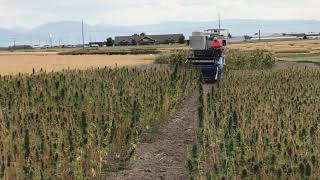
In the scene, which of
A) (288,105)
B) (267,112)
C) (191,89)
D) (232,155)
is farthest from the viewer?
(191,89)

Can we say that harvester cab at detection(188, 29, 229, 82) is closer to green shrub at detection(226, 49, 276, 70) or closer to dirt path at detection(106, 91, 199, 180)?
green shrub at detection(226, 49, 276, 70)

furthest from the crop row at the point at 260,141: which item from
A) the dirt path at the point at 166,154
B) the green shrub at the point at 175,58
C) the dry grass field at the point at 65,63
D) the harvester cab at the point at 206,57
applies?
the green shrub at the point at 175,58

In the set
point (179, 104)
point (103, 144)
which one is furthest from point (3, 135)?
point (179, 104)

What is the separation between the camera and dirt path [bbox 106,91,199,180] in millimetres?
7998

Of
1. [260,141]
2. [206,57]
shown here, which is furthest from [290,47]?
[260,141]

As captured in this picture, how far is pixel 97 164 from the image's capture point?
762cm

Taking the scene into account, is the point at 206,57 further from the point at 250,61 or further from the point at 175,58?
the point at 175,58

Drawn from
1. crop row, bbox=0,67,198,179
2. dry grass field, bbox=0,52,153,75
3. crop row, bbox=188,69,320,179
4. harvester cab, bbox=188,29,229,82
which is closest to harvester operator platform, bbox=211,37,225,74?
harvester cab, bbox=188,29,229,82

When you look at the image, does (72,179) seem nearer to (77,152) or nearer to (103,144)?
→ (77,152)

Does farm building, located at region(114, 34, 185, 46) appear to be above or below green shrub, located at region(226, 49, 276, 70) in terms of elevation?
above

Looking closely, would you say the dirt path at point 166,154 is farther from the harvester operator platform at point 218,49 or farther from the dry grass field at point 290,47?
the dry grass field at point 290,47

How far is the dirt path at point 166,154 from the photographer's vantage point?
7998 millimetres

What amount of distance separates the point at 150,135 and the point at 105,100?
1523 millimetres

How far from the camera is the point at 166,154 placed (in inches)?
370
